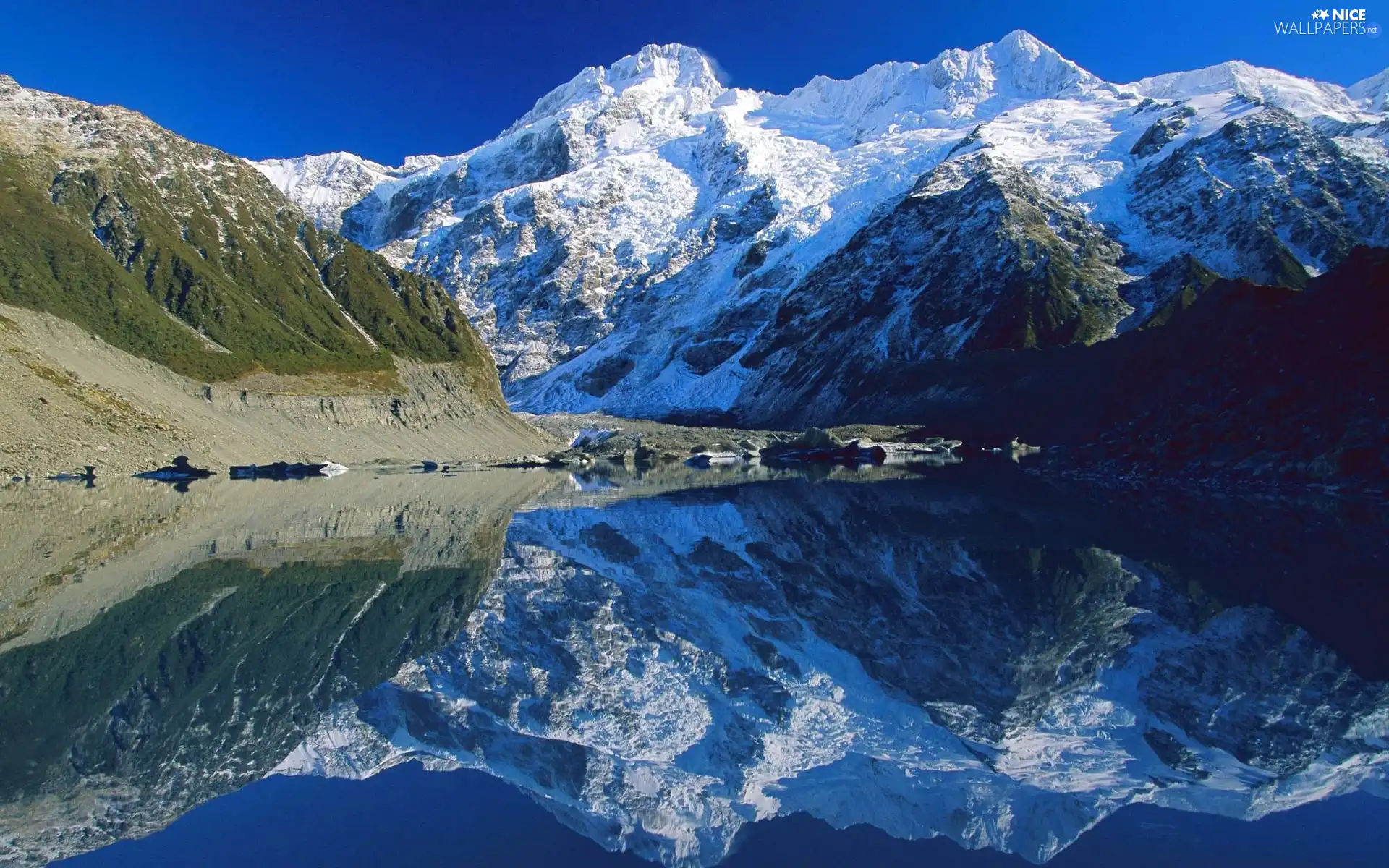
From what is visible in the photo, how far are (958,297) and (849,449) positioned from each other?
68.5 metres

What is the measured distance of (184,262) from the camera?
372ft

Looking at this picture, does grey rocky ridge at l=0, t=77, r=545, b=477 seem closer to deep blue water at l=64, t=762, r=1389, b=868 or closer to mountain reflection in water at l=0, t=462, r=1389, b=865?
mountain reflection in water at l=0, t=462, r=1389, b=865

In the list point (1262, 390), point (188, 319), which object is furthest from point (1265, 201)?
point (188, 319)

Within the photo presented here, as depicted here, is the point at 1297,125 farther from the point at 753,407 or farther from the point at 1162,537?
the point at 1162,537

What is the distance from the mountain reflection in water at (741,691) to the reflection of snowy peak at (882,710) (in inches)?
2.1

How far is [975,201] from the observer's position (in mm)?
189250

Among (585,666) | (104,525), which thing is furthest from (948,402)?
(585,666)

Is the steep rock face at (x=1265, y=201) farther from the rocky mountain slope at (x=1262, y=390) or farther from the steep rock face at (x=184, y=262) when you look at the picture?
the steep rock face at (x=184, y=262)

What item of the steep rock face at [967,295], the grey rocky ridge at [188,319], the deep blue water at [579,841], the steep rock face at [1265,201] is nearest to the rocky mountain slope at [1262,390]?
the deep blue water at [579,841]

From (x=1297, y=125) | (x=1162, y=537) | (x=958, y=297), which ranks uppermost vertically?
(x=1297, y=125)

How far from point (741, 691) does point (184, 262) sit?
411ft

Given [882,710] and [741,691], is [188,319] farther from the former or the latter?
[882,710]

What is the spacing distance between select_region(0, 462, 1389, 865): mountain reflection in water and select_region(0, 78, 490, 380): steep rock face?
88029 mm

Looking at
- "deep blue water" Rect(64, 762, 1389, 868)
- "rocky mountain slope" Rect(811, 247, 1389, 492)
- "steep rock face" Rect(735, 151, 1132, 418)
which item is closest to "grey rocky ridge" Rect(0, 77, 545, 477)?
"steep rock face" Rect(735, 151, 1132, 418)
